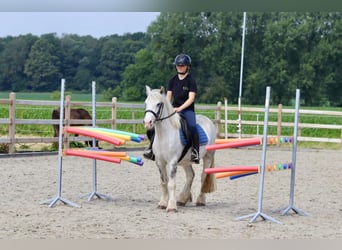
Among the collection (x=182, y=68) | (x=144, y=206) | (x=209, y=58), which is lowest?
(x=144, y=206)

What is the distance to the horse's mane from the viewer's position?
21.8 ft

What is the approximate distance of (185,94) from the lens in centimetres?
698

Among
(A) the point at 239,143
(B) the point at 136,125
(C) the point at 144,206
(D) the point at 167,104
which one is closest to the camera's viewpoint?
(A) the point at 239,143

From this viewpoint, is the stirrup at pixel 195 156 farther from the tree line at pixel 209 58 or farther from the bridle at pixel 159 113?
the tree line at pixel 209 58

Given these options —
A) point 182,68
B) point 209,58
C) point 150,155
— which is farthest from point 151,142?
point 209,58

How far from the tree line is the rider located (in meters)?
31.5

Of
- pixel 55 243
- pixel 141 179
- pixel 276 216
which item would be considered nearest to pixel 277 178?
pixel 141 179

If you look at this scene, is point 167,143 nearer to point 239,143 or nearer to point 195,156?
point 195,156

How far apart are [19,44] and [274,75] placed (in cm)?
1765

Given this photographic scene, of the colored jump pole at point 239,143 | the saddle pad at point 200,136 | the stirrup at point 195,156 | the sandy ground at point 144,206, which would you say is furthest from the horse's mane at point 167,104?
the sandy ground at point 144,206

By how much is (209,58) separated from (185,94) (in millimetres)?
37288

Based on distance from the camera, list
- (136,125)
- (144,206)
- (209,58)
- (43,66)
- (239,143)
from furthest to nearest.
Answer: (209,58), (43,66), (136,125), (144,206), (239,143)

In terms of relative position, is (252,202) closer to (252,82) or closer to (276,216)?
(276,216)

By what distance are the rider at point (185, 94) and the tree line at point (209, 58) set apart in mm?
31538
